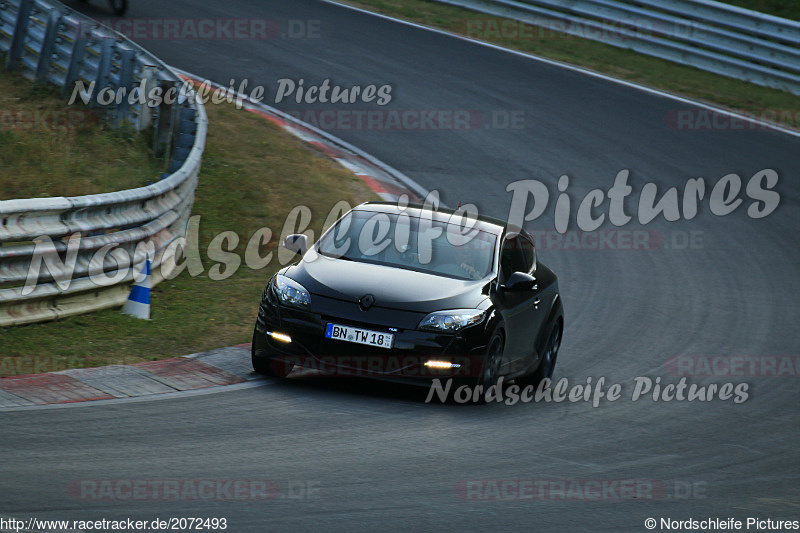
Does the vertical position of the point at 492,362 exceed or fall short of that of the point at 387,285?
it falls short

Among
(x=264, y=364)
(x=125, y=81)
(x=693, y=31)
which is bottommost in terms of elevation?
(x=264, y=364)

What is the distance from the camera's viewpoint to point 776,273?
51.1 ft

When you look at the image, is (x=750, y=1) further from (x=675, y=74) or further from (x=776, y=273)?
(x=776, y=273)

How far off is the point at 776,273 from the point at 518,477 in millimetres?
9560

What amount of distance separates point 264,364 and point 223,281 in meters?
3.58

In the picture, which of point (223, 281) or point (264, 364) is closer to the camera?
point (264, 364)

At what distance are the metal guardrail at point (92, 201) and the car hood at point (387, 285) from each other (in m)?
2.15

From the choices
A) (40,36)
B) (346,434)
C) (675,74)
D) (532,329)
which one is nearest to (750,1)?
(675,74)

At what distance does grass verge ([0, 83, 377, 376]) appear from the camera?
9344mm

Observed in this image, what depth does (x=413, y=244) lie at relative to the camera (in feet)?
32.3

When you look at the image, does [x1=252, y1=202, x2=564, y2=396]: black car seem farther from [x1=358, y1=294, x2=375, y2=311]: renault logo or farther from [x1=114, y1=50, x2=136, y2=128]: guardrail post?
[x1=114, y1=50, x2=136, y2=128]: guardrail post

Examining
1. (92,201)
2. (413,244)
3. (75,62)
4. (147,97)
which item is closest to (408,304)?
(413,244)

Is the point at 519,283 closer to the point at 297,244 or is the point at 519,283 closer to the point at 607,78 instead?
the point at 297,244

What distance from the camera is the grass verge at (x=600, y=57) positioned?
2298cm
